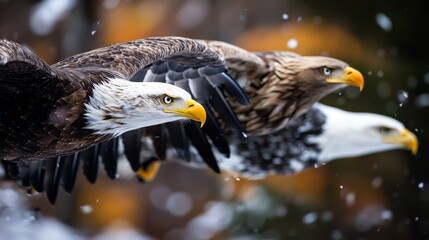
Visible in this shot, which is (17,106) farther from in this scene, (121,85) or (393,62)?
(393,62)

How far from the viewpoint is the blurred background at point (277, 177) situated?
8148 mm

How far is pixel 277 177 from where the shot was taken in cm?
845

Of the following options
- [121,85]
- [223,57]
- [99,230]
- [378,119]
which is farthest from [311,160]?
[99,230]

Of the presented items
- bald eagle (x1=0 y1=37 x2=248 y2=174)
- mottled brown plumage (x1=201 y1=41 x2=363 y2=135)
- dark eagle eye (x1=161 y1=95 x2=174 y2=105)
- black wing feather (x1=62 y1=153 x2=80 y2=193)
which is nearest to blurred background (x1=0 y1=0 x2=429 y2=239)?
mottled brown plumage (x1=201 y1=41 x2=363 y2=135)

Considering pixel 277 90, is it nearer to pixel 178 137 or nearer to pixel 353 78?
pixel 353 78

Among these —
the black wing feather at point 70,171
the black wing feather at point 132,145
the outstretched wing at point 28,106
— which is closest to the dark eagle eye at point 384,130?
the black wing feather at point 132,145

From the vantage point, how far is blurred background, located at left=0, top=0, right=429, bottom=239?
8.15 meters

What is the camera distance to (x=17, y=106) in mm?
3670

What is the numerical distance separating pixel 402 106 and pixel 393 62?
0.42 m

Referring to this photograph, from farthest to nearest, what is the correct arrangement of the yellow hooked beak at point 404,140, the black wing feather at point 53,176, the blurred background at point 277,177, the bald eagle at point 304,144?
the blurred background at point 277,177
the yellow hooked beak at point 404,140
the bald eagle at point 304,144
the black wing feather at point 53,176

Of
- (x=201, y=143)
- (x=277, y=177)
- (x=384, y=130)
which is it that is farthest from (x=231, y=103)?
(x=277, y=177)

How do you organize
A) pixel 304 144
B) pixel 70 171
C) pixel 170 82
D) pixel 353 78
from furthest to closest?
pixel 304 144, pixel 70 171, pixel 353 78, pixel 170 82

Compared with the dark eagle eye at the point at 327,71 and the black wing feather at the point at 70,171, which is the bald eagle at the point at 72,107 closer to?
the black wing feather at the point at 70,171

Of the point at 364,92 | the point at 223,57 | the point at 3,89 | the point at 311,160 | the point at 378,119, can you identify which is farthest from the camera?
the point at 364,92
